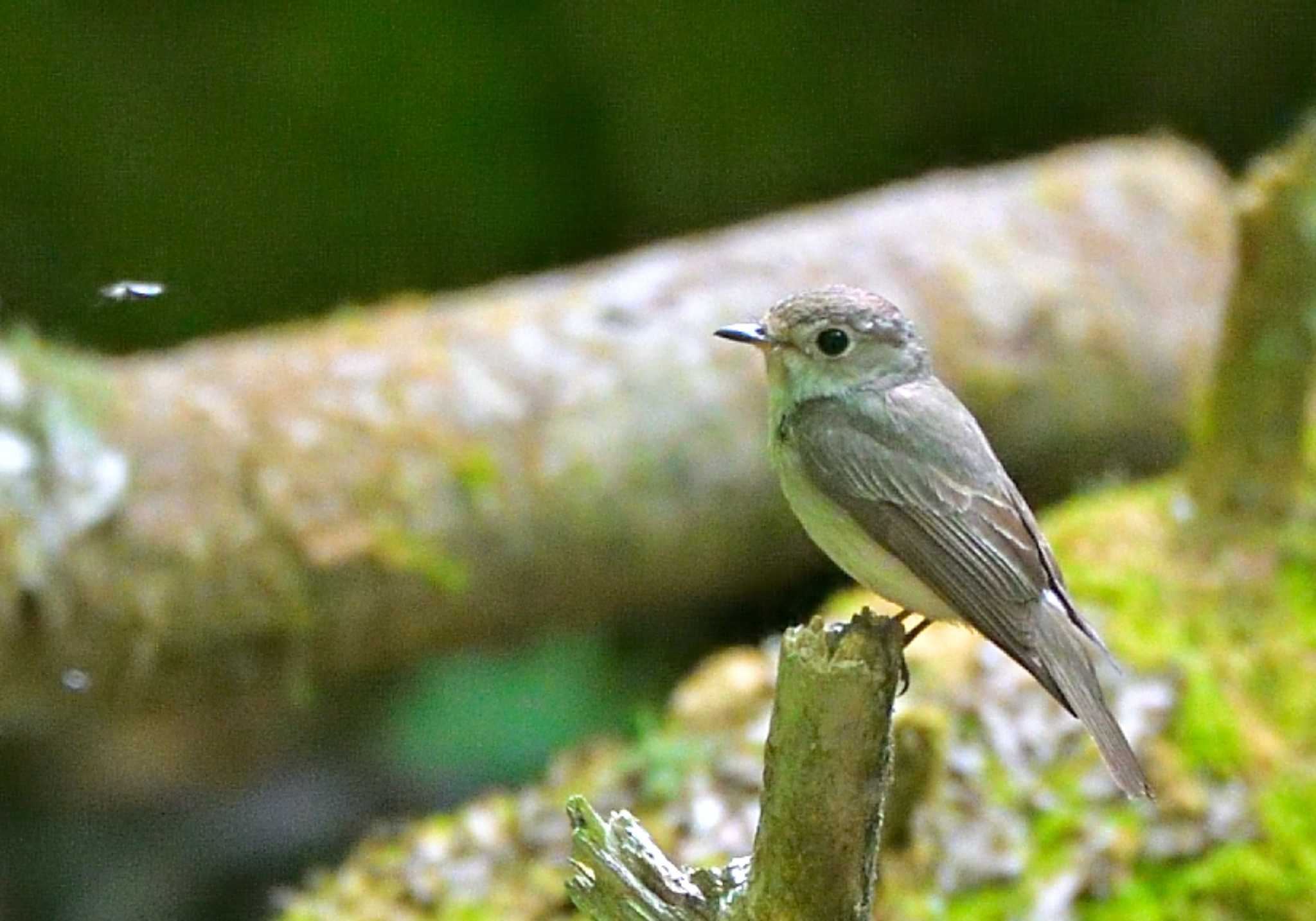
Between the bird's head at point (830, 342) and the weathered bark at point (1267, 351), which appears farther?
the weathered bark at point (1267, 351)

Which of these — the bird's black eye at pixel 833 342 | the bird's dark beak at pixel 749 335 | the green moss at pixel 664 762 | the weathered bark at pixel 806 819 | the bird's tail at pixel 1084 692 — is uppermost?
the green moss at pixel 664 762

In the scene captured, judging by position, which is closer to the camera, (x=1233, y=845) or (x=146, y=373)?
(x=1233, y=845)

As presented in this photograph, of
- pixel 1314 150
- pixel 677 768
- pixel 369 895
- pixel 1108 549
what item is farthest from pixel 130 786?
pixel 1314 150

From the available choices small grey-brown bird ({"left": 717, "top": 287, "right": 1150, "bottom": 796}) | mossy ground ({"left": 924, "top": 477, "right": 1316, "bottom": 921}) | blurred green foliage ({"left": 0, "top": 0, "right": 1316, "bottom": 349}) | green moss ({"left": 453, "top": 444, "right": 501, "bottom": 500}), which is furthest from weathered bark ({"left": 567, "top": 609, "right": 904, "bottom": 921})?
blurred green foliage ({"left": 0, "top": 0, "right": 1316, "bottom": 349})

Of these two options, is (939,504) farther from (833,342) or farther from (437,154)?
(437,154)

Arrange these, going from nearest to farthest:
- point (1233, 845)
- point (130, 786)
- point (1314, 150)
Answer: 1. point (1233, 845)
2. point (1314, 150)
3. point (130, 786)

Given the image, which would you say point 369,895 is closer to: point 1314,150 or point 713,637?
point 713,637

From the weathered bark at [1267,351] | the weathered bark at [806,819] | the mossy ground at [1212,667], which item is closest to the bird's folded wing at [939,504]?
the weathered bark at [806,819]

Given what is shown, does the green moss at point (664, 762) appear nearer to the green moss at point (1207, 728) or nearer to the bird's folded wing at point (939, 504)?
the green moss at point (1207, 728)
